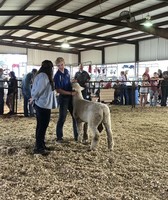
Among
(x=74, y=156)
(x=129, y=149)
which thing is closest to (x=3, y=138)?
(x=74, y=156)

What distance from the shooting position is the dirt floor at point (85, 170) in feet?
9.75

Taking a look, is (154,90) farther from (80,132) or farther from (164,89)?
(80,132)

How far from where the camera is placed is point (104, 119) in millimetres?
4691

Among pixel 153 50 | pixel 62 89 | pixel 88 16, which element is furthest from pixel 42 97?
pixel 153 50

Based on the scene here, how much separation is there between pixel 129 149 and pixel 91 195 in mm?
2075

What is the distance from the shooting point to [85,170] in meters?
3.71

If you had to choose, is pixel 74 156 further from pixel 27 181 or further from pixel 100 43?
pixel 100 43

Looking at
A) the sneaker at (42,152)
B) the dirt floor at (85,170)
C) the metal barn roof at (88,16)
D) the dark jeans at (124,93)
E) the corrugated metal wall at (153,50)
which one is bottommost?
the dirt floor at (85,170)

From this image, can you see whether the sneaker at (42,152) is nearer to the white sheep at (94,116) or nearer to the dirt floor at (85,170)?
the dirt floor at (85,170)

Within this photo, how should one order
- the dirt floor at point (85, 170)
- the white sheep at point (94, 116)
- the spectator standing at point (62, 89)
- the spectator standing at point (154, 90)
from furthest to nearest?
1. the spectator standing at point (154, 90)
2. the spectator standing at point (62, 89)
3. the white sheep at point (94, 116)
4. the dirt floor at point (85, 170)

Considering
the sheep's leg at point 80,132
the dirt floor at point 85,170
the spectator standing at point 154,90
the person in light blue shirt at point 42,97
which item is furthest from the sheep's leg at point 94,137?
the spectator standing at point 154,90

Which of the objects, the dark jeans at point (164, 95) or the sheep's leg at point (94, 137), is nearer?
the sheep's leg at point (94, 137)

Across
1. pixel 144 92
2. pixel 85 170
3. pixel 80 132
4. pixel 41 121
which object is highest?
pixel 144 92

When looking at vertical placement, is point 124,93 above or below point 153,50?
below
